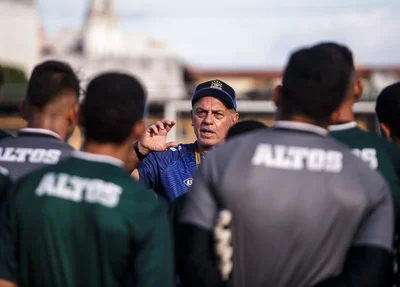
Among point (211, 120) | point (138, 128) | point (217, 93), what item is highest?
point (138, 128)

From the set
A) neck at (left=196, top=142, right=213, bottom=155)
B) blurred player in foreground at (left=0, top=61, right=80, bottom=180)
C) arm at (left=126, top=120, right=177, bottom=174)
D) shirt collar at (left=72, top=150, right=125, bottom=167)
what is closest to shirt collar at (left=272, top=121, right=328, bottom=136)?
shirt collar at (left=72, top=150, right=125, bottom=167)

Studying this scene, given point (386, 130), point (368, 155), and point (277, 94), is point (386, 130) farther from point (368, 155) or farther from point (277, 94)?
point (277, 94)

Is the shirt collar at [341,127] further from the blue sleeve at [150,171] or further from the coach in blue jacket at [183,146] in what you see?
the blue sleeve at [150,171]

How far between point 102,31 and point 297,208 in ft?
244

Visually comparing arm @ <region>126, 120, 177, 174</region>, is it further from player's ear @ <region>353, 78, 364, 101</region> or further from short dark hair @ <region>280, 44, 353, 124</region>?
short dark hair @ <region>280, 44, 353, 124</region>

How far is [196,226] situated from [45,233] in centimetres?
59

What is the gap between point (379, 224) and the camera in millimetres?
2916

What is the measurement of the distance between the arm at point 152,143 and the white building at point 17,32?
49.3m

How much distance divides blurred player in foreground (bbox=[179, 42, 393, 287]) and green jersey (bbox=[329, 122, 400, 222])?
1.18 ft

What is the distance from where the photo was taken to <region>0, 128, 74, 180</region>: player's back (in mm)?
3510

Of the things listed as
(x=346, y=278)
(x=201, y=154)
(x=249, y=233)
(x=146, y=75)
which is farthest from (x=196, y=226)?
(x=146, y=75)

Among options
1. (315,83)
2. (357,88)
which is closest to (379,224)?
(315,83)

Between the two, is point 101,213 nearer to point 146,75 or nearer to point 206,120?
point 206,120

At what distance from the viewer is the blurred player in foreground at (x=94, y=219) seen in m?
2.76
